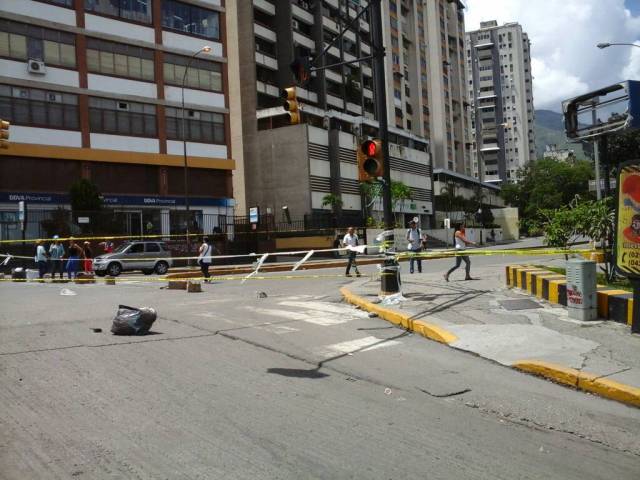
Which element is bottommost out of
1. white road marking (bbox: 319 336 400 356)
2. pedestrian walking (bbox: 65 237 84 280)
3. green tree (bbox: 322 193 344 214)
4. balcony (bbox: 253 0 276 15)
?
white road marking (bbox: 319 336 400 356)

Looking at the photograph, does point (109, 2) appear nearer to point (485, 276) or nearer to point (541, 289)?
point (485, 276)

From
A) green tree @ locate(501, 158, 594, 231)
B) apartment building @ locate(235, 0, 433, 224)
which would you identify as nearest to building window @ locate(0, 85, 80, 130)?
apartment building @ locate(235, 0, 433, 224)

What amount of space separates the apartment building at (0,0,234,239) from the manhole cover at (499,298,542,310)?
89.1 ft

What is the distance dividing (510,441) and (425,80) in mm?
89908

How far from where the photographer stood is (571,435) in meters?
4.66

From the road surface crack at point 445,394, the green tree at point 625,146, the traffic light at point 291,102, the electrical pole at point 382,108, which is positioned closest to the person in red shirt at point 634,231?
the road surface crack at point 445,394

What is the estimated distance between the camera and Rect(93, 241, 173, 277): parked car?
2612 cm

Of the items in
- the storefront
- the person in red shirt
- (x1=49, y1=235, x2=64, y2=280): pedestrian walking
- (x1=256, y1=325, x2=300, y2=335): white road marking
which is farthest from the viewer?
the storefront

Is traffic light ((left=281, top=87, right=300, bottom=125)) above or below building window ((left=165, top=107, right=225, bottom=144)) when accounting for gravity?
below

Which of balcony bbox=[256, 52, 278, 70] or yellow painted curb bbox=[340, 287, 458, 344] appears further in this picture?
balcony bbox=[256, 52, 278, 70]

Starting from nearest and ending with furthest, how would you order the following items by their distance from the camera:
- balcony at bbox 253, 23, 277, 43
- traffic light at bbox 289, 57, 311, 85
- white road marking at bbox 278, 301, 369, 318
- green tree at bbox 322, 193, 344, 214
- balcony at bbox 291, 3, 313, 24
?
white road marking at bbox 278, 301, 369, 318 → traffic light at bbox 289, 57, 311, 85 → green tree at bbox 322, 193, 344, 214 → balcony at bbox 253, 23, 277, 43 → balcony at bbox 291, 3, 313, 24

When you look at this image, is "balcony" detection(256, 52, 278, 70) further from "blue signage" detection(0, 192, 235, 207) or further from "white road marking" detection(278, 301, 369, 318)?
"white road marking" detection(278, 301, 369, 318)

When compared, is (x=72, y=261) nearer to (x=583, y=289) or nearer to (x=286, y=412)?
(x=583, y=289)

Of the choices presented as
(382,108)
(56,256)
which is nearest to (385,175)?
(382,108)
